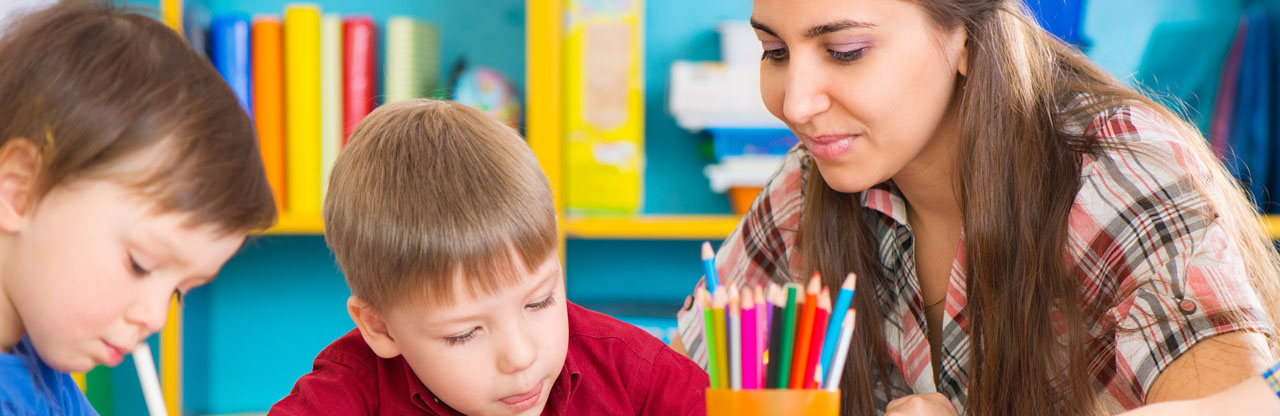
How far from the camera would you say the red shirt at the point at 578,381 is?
2.63 feet

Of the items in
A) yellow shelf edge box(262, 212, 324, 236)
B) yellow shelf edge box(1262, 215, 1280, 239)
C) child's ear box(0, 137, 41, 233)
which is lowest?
yellow shelf edge box(262, 212, 324, 236)

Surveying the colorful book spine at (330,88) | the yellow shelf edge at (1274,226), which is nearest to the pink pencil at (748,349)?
the colorful book spine at (330,88)

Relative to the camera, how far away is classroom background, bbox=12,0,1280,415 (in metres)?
1.84

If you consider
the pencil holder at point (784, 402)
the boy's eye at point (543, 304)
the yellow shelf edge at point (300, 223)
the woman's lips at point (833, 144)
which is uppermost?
the woman's lips at point (833, 144)

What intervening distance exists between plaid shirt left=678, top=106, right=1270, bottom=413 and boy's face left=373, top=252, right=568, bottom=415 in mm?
427

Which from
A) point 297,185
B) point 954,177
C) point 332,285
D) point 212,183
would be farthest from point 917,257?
point 332,285

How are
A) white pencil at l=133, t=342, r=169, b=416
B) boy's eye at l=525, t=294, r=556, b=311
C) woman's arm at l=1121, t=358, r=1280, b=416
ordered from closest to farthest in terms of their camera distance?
1. woman's arm at l=1121, t=358, r=1280, b=416
2. white pencil at l=133, t=342, r=169, b=416
3. boy's eye at l=525, t=294, r=556, b=311

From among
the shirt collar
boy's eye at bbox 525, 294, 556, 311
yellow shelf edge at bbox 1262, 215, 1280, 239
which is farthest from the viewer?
yellow shelf edge at bbox 1262, 215, 1280, 239

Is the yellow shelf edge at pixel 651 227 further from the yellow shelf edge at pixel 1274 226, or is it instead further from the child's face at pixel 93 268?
the child's face at pixel 93 268

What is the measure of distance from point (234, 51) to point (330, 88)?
0.60 feet

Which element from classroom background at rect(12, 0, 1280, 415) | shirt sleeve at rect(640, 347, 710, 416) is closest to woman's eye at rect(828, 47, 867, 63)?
shirt sleeve at rect(640, 347, 710, 416)

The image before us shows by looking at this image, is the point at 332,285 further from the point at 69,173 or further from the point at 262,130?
the point at 69,173

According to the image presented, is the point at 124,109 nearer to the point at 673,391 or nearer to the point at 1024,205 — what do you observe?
the point at 673,391

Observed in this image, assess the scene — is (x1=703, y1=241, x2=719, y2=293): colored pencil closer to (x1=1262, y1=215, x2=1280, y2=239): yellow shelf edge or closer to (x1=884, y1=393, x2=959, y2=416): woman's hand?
(x1=884, y1=393, x2=959, y2=416): woman's hand
